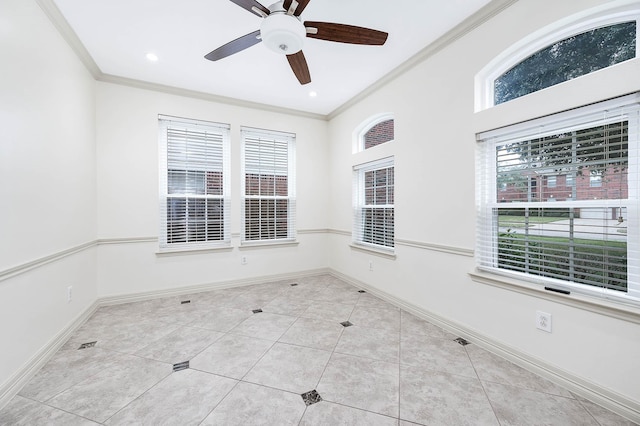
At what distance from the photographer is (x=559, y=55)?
78.6 inches

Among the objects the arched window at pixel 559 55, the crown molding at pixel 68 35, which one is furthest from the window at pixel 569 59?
the crown molding at pixel 68 35

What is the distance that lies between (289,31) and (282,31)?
0.05m

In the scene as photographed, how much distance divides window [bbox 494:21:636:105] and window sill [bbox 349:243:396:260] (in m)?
2.01

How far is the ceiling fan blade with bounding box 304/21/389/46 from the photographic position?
196 cm

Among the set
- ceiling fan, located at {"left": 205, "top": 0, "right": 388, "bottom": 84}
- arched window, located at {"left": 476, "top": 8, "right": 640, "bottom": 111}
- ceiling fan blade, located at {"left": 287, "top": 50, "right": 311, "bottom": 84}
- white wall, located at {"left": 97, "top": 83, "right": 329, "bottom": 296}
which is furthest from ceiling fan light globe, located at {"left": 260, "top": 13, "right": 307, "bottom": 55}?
white wall, located at {"left": 97, "top": 83, "right": 329, "bottom": 296}

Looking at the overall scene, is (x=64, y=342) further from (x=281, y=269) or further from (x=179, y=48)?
(x=179, y=48)

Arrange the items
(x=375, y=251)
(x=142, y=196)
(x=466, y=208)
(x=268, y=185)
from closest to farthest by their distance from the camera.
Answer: (x=466, y=208)
(x=142, y=196)
(x=375, y=251)
(x=268, y=185)

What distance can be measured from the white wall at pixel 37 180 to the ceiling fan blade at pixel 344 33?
6.89 ft

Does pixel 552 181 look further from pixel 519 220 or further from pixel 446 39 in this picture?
pixel 446 39

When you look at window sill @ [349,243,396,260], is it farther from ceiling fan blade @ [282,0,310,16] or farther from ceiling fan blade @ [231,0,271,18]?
ceiling fan blade @ [231,0,271,18]

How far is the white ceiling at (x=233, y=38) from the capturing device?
2.30 m

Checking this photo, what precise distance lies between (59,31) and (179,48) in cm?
100

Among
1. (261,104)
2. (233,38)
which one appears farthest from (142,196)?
(233,38)

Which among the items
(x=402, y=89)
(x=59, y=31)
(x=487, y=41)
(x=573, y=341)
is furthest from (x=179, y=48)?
(x=573, y=341)
